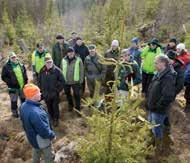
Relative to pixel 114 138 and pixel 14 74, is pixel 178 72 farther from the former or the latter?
pixel 14 74

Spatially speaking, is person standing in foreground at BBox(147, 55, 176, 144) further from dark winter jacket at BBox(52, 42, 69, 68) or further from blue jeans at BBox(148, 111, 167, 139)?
dark winter jacket at BBox(52, 42, 69, 68)

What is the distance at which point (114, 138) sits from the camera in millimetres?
5414

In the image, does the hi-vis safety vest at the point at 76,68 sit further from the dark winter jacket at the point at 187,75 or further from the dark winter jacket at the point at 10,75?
the dark winter jacket at the point at 187,75

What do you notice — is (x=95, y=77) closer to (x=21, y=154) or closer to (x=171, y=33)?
(x=21, y=154)

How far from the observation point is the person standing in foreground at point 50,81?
7.82 meters

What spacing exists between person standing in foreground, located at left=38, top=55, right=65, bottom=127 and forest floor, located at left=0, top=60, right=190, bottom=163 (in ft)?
2.36

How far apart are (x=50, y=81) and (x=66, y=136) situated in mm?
1395

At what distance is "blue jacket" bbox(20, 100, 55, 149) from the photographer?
5645 mm

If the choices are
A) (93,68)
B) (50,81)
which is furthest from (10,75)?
(93,68)

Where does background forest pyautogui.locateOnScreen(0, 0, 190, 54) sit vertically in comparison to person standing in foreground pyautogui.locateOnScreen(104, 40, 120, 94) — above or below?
below

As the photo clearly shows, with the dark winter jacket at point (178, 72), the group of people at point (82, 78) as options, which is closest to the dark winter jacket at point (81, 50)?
the group of people at point (82, 78)

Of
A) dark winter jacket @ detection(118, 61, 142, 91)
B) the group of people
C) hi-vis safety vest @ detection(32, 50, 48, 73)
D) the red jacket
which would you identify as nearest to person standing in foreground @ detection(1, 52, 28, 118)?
the group of people

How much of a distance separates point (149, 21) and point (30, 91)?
780 inches

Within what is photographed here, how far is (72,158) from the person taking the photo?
675 centimetres
